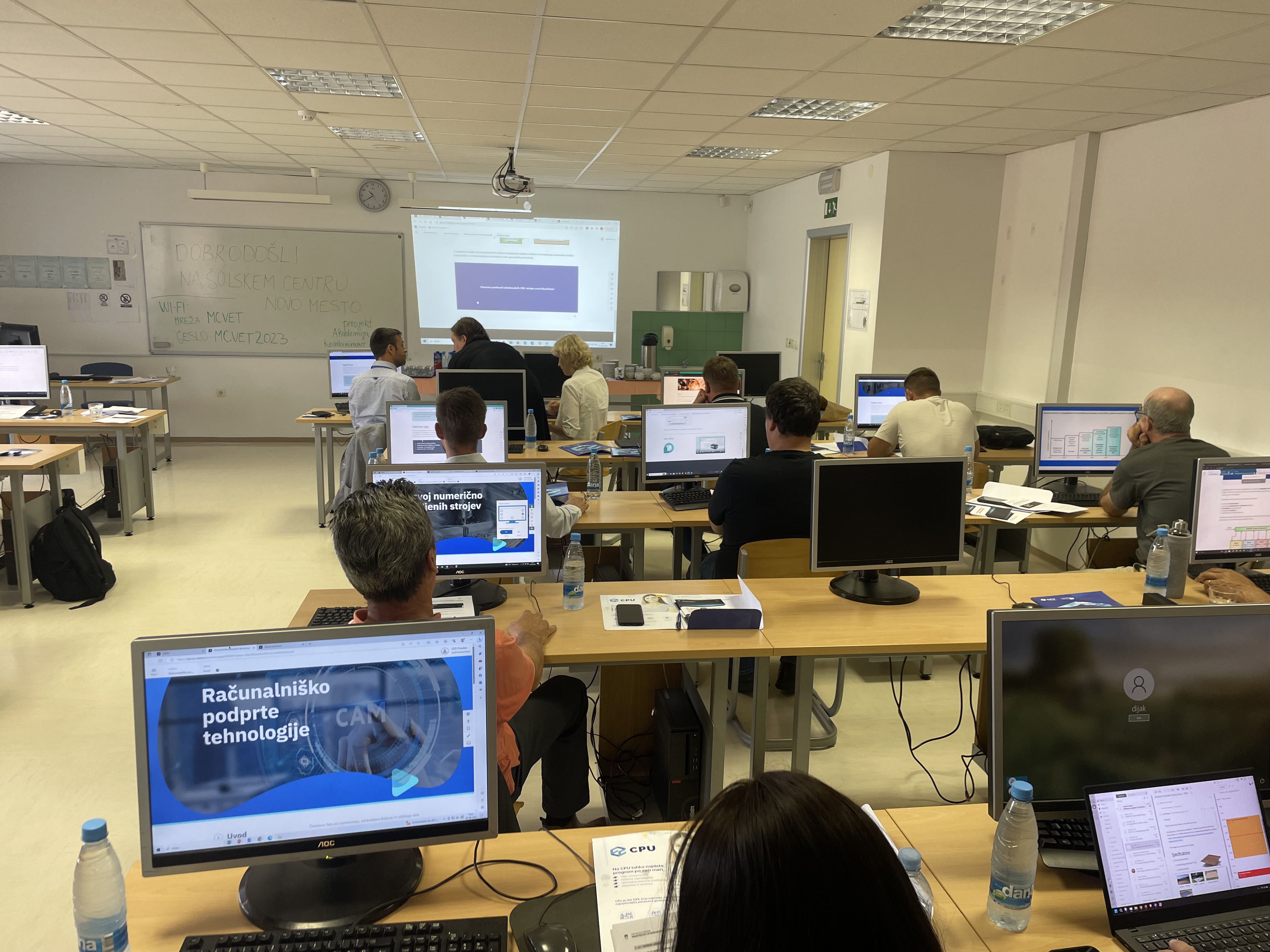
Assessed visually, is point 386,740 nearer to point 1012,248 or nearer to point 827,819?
point 827,819

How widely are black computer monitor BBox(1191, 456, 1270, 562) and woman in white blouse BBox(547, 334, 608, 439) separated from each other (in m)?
3.75

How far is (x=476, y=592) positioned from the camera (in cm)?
272

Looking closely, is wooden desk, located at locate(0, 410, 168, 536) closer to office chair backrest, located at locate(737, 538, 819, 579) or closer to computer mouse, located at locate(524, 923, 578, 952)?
office chair backrest, located at locate(737, 538, 819, 579)

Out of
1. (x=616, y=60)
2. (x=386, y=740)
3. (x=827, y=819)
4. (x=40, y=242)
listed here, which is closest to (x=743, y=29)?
(x=616, y=60)

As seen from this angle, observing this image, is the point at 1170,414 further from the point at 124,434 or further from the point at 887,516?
the point at 124,434

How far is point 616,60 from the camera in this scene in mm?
3955

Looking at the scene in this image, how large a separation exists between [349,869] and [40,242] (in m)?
9.93

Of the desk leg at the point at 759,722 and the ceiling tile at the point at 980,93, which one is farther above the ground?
the ceiling tile at the point at 980,93

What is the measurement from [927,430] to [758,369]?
2463mm

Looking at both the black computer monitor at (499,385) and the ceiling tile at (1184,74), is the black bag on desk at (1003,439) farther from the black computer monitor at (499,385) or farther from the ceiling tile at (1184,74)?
the black computer monitor at (499,385)

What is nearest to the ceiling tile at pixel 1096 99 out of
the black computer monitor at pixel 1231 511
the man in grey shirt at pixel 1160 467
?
the man in grey shirt at pixel 1160 467

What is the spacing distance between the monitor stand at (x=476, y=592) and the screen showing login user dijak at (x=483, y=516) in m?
0.10

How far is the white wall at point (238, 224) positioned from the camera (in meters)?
8.77

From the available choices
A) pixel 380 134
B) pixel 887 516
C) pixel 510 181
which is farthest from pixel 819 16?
pixel 380 134
